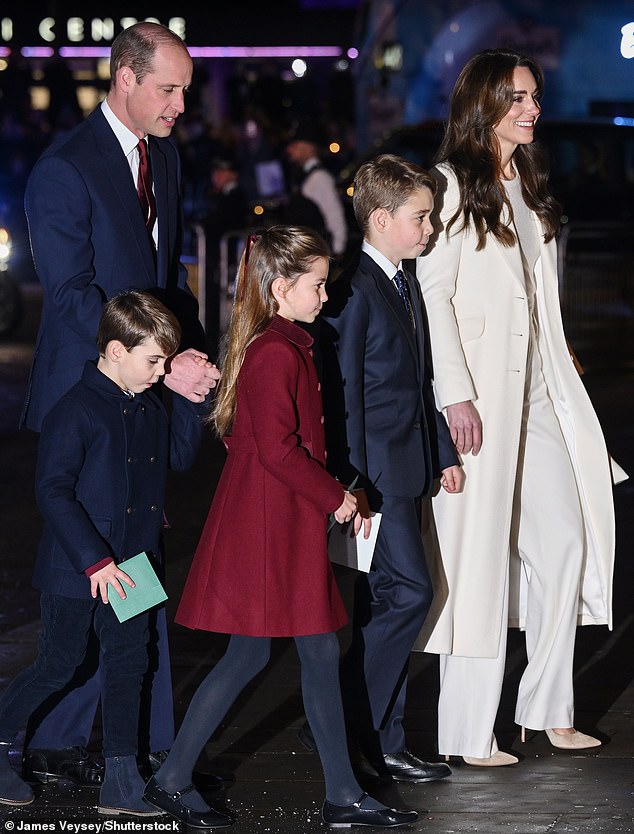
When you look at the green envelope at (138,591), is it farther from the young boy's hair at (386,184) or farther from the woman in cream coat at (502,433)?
the young boy's hair at (386,184)

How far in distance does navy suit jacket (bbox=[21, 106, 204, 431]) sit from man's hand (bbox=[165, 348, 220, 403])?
30 cm

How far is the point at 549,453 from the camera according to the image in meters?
A: 5.37

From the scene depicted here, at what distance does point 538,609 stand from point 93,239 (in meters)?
1.85

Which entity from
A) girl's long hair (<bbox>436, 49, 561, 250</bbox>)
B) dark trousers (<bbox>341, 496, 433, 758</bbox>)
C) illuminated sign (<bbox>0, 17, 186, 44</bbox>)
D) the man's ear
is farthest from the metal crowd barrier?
illuminated sign (<bbox>0, 17, 186, 44</bbox>)

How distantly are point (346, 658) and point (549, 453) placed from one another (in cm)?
94

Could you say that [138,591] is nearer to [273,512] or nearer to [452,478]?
[273,512]

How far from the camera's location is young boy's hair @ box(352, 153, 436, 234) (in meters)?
4.92

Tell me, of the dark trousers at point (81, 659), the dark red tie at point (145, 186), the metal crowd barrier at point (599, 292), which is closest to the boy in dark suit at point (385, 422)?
the dark red tie at point (145, 186)

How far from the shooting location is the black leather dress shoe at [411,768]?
5.02m

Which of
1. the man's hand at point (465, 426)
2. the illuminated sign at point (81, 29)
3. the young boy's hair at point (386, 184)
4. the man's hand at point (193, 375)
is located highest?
the illuminated sign at point (81, 29)

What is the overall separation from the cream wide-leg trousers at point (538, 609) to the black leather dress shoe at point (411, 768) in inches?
6.6

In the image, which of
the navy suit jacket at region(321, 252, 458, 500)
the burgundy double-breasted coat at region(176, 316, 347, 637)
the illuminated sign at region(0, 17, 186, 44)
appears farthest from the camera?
the illuminated sign at region(0, 17, 186, 44)

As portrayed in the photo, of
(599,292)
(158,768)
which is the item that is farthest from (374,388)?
(599,292)

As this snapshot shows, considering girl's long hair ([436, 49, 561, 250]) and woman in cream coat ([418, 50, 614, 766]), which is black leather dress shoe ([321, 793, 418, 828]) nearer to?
woman in cream coat ([418, 50, 614, 766])
